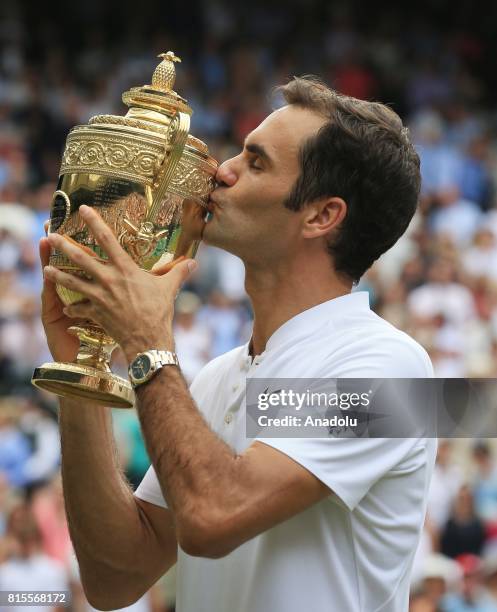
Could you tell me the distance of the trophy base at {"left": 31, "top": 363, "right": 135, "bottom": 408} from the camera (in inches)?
111

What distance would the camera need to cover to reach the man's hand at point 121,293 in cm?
265

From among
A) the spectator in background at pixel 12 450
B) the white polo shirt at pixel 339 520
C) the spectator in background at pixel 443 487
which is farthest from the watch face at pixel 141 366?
the spectator in background at pixel 443 487

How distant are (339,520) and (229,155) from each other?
8.99m

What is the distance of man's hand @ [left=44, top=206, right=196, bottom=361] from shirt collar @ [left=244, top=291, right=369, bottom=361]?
301 millimetres

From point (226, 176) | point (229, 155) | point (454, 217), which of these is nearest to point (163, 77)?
point (226, 176)

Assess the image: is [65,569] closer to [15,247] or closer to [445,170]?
[15,247]

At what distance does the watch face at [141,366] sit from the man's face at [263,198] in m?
0.43

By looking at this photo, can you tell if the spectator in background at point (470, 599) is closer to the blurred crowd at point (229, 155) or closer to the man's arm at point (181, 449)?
the blurred crowd at point (229, 155)

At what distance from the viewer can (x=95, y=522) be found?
297 centimetres

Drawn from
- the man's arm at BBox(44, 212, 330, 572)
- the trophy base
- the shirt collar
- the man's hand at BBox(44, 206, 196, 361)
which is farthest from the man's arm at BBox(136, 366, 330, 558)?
the shirt collar

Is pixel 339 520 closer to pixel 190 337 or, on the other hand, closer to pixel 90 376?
pixel 90 376

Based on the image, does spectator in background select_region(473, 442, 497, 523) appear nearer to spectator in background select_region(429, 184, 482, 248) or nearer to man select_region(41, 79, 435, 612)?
spectator in background select_region(429, 184, 482, 248)

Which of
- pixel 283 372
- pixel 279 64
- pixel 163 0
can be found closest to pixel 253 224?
pixel 283 372

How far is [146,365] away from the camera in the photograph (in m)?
2.61
